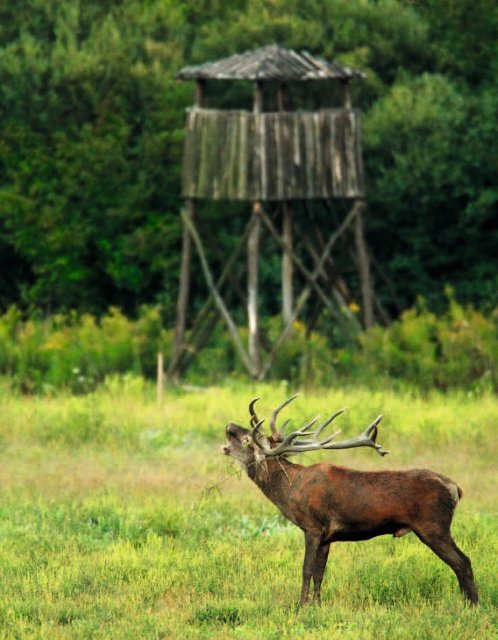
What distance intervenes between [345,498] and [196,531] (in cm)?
358

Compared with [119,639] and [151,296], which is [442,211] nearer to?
[151,296]

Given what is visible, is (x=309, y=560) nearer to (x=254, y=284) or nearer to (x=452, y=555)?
(x=452, y=555)

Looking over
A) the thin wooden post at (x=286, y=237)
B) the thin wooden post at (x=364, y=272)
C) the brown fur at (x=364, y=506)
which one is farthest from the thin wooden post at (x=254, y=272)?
the brown fur at (x=364, y=506)

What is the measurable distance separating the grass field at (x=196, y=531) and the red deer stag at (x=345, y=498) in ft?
1.41

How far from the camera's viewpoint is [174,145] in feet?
98.9

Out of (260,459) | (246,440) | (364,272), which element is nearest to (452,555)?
(260,459)

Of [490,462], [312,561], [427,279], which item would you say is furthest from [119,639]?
[427,279]

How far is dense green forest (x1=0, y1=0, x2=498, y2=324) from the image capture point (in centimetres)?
2942

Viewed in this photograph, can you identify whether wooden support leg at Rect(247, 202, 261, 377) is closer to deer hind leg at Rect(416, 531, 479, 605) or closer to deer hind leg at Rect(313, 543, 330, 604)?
deer hind leg at Rect(313, 543, 330, 604)

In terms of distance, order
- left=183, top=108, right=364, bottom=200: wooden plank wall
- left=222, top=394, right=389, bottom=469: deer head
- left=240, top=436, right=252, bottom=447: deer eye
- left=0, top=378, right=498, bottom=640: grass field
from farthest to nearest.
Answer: left=183, top=108, right=364, bottom=200: wooden plank wall → left=240, top=436, right=252, bottom=447: deer eye → left=222, top=394, right=389, bottom=469: deer head → left=0, top=378, right=498, bottom=640: grass field

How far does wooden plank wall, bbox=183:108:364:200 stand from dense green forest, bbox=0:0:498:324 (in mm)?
4626

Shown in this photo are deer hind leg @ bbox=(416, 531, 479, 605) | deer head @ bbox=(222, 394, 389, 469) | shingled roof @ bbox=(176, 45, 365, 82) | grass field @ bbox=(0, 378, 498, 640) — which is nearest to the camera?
deer hind leg @ bbox=(416, 531, 479, 605)

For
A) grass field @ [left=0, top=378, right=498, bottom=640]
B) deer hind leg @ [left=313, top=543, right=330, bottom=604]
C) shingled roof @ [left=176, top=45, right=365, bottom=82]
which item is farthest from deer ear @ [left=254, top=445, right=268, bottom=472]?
shingled roof @ [left=176, top=45, right=365, bottom=82]

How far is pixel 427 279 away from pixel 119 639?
21.0 metres
